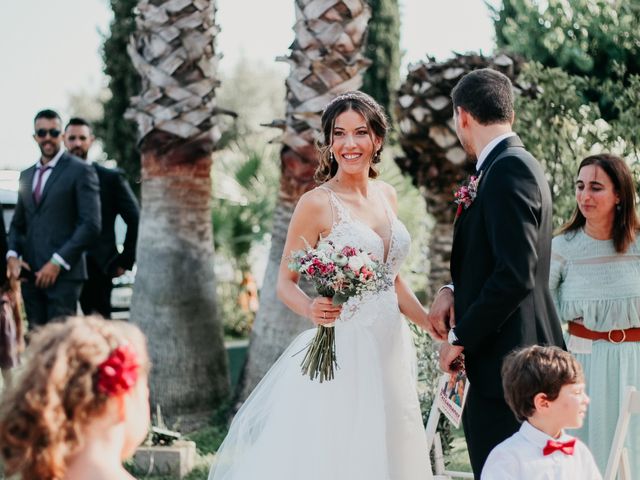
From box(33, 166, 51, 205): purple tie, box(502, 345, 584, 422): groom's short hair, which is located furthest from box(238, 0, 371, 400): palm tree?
box(502, 345, 584, 422): groom's short hair

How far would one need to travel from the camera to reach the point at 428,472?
4516mm

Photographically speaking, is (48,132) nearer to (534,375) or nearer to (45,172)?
(45,172)

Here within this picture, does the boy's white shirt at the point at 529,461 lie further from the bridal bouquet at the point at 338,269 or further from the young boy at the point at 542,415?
the bridal bouquet at the point at 338,269

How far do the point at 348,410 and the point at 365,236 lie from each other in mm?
847

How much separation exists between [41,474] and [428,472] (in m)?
2.55

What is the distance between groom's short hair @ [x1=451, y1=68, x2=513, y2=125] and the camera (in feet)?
12.7

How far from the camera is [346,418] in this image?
4.38 m

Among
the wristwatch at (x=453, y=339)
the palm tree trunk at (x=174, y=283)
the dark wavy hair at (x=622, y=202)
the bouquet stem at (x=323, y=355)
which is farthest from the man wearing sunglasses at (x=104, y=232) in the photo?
the wristwatch at (x=453, y=339)

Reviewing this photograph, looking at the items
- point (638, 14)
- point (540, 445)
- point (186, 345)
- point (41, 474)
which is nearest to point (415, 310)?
point (540, 445)

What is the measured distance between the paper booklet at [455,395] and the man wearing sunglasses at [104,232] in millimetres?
4467

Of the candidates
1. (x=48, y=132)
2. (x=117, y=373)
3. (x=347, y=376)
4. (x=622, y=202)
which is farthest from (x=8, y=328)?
(x=117, y=373)

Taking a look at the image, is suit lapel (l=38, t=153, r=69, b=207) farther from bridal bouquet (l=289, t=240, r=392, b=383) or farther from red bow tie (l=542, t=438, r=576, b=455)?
red bow tie (l=542, t=438, r=576, b=455)

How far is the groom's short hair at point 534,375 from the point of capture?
11.0 ft

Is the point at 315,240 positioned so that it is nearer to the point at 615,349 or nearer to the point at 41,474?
the point at 615,349
